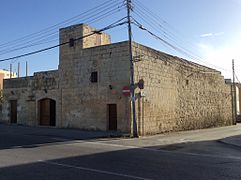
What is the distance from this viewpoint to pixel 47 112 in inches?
992

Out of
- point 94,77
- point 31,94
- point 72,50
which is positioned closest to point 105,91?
point 94,77

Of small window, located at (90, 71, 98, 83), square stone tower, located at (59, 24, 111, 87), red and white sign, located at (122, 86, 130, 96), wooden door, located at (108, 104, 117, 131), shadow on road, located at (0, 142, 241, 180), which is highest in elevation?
square stone tower, located at (59, 24, 111, 87)

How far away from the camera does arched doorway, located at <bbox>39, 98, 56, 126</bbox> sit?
24.9 metres

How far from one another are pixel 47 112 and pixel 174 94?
38.6 feet

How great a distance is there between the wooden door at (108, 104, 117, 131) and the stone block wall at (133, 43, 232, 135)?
6.14 feet

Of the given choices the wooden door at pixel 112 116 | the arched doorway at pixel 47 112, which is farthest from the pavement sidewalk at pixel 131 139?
the arched doorway at pixel 47 112

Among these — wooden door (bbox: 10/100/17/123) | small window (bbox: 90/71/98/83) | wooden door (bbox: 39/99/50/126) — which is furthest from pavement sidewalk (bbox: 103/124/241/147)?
wooden door (bbox: 10/100/17/123)

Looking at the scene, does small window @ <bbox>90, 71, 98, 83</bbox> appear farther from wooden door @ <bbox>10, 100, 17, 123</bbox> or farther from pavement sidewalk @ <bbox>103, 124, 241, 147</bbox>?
wooden door @ <bbox>10, 100, 17, 123</bbox>

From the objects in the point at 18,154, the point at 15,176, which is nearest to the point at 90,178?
the point at 15,176

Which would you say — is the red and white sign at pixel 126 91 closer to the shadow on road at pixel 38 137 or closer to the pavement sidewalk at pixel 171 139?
the shadow on road at pixel 38 137

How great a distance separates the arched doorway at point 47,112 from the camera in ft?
81.6

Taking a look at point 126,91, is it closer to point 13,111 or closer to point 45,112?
point 45,112

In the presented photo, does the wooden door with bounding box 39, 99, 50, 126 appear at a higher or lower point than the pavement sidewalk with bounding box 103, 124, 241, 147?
higher

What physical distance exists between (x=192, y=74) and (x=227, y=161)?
19375 millimetres
